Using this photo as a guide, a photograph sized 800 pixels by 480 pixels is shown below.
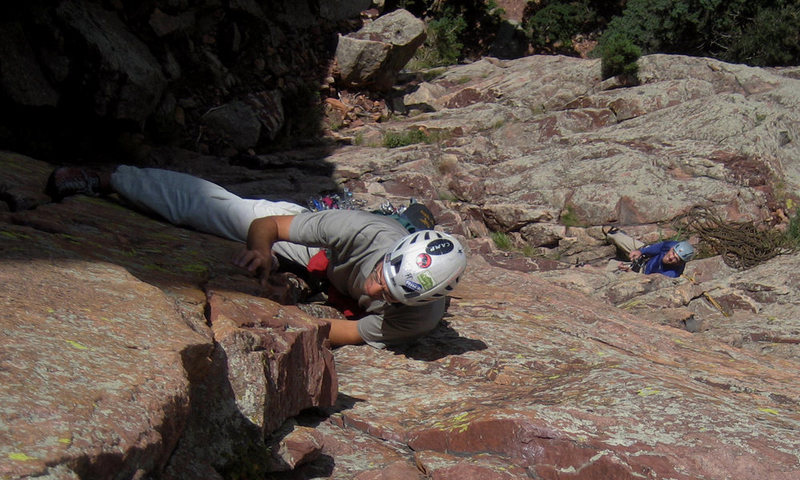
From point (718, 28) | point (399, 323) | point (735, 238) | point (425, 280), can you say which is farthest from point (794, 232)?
point (718, 28)

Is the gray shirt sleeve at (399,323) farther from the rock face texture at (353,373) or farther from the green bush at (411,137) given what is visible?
the green bush at (411,137)

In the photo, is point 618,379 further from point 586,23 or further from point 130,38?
point 586,23

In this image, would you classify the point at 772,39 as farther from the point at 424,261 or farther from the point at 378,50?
the point at 424,261

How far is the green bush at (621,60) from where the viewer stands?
1145 cm

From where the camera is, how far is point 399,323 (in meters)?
3.61

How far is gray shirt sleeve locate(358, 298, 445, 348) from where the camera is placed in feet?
11.8

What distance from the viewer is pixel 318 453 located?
7.95 ft

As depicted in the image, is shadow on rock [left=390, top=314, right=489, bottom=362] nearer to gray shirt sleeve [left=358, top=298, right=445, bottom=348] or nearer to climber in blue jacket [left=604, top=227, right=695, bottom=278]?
gray shirt sleeve [left=358, top=298, right=445, bottom=348]

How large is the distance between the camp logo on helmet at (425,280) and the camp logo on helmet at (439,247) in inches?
4.3

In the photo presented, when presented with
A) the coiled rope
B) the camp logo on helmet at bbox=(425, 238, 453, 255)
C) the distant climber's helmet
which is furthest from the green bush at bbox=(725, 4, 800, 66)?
the camp logo on helmet at bbox=(425, 238, 453, 255)

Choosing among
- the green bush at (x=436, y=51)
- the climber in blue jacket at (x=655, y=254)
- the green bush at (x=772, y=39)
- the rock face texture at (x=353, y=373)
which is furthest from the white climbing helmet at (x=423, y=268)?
the green bush at (x=772, y=39)

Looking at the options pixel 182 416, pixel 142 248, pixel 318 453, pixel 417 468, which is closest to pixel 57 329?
→ pixel 182 416

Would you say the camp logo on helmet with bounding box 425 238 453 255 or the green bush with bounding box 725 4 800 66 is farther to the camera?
the green bush with bounding box 725 4 800 66

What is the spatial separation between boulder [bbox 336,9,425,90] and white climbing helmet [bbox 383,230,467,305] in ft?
30.1
